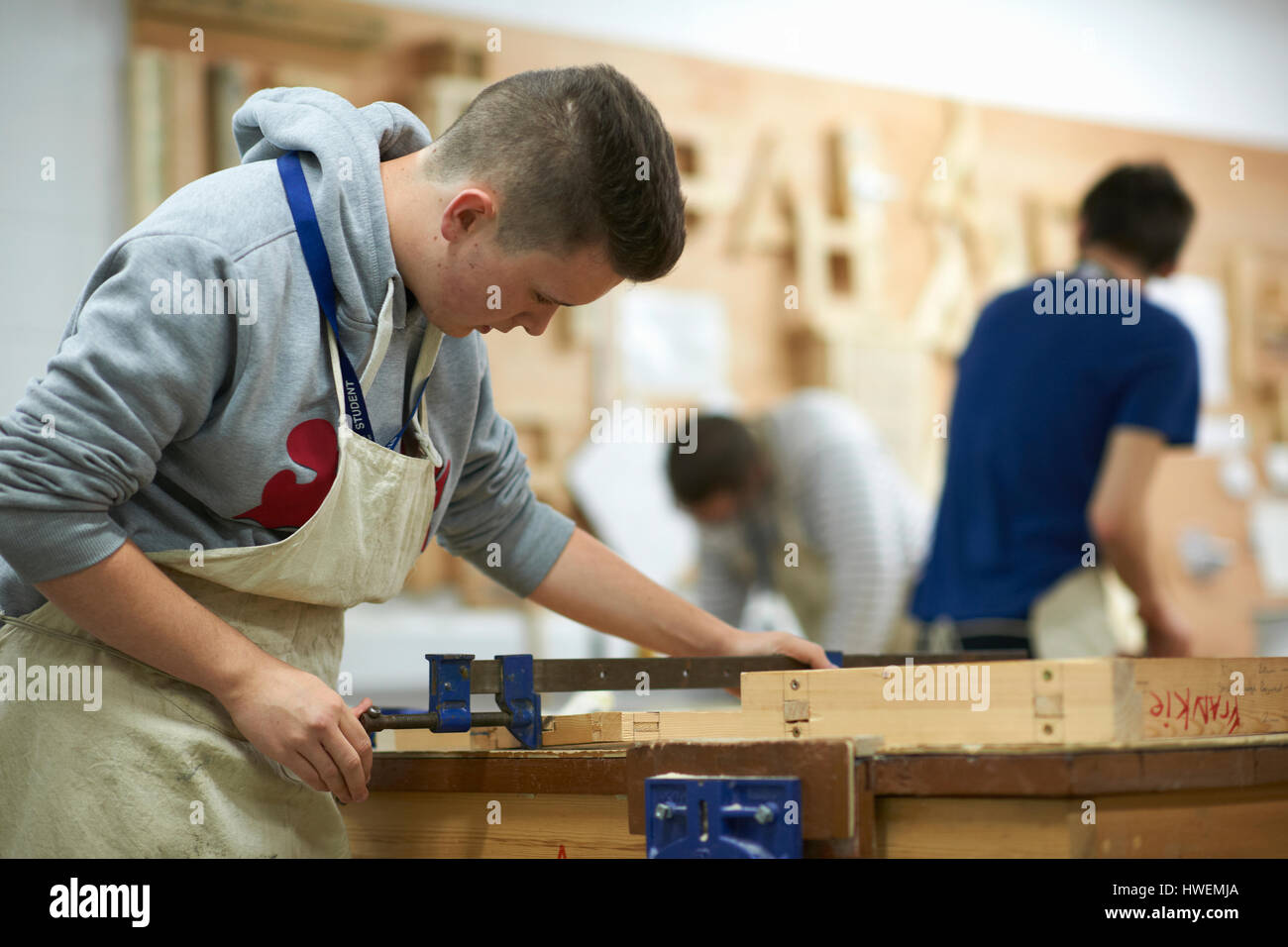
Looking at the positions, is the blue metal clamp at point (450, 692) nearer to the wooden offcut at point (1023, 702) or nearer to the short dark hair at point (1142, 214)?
the wooden offcut at point (1023, 702)

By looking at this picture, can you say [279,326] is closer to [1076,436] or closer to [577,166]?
[577,166]

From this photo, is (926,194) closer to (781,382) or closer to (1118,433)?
(781,382)

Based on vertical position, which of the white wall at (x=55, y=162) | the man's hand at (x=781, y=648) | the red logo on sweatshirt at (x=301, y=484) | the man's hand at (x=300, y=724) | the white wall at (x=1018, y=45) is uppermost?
the white wall at (x=1018, y=45)

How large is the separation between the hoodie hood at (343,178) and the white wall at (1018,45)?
2.99 metres

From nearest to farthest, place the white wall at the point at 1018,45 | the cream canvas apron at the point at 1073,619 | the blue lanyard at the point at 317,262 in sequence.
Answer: the blue lanyard at the point at 317,262, the cream canvas apron at the point at 1073,619, the white wall at the point at 1018,45

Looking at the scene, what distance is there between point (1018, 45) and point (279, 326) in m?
4.65

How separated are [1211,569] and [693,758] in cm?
417

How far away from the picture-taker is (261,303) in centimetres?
132

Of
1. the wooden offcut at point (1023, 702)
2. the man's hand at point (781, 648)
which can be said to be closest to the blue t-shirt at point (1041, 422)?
the man's hand at point (781, 648)

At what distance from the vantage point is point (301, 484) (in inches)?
54.3

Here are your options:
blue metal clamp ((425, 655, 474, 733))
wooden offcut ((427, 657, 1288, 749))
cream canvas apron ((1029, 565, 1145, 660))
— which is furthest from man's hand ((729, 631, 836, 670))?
cream canvas apron ((1029, 565, 1145, 660))

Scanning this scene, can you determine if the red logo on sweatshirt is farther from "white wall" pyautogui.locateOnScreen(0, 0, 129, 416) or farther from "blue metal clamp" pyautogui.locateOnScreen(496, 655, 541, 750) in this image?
"white wall" pyautogui.locateOnScreen(0, 0, 129, 416)

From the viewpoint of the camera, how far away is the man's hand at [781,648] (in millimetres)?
1683

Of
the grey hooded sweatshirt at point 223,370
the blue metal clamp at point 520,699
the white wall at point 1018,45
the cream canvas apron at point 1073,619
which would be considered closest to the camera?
the grey hooded sweatshirt at point 223,370
